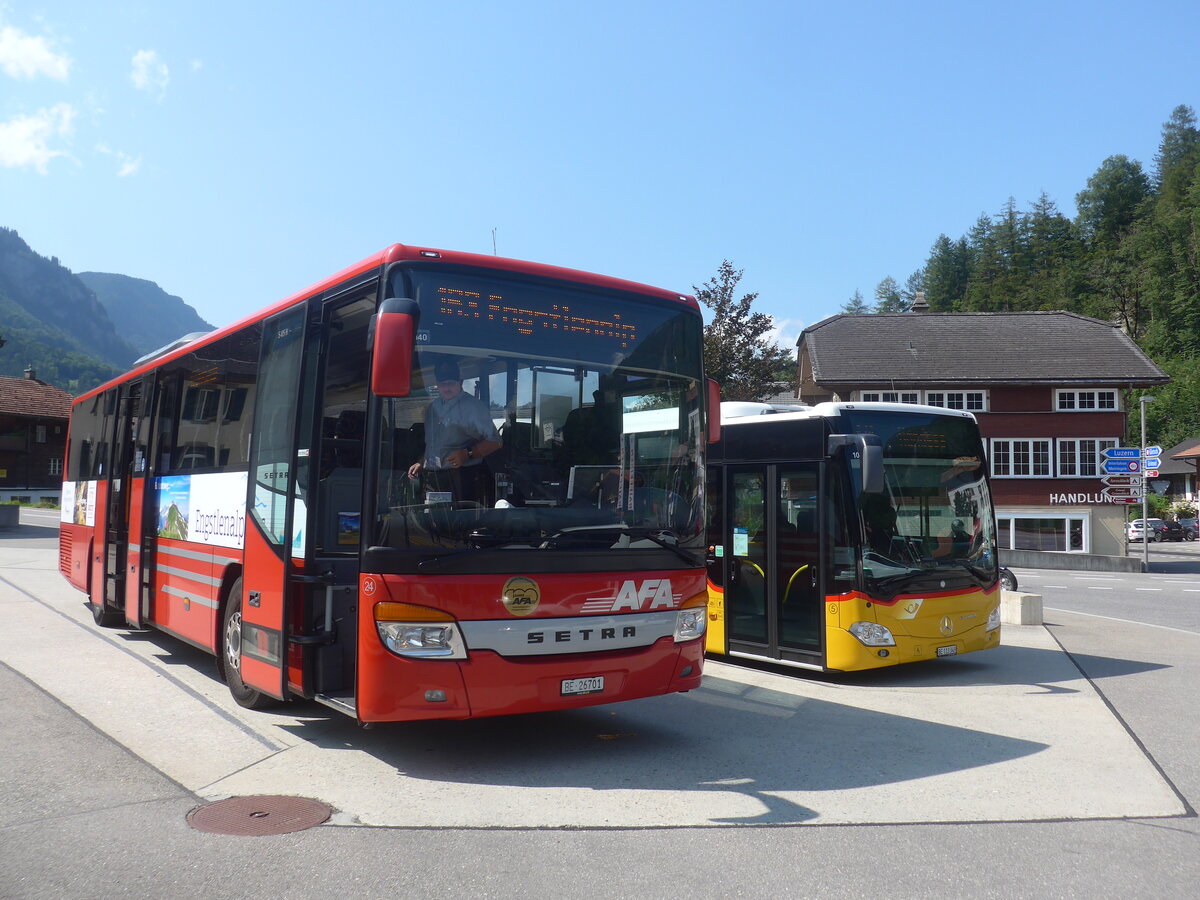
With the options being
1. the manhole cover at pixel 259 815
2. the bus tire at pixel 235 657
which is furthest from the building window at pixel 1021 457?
the manhole cover at pixel 259 815

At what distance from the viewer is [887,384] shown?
49188mm

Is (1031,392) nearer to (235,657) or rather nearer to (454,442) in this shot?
(235,657)

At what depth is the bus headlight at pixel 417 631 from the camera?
602cm

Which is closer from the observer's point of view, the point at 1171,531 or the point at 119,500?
the point at 119,500

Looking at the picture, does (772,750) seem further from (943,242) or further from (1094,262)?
(943,242)

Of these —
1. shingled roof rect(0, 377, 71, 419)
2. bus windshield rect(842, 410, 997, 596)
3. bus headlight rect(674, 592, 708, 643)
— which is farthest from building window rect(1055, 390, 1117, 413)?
shingled roof rect(0, 377, 71, 419)

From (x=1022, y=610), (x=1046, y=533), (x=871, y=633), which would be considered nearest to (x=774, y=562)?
(x=871, y=633)

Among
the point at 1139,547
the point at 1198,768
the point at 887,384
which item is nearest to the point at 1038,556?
the point at 887,384

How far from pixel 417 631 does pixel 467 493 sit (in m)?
0.85

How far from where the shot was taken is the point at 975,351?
165ft

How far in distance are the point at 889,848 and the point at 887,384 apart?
46.0 meters

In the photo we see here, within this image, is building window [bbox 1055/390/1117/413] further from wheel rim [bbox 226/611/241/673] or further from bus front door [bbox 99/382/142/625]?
wheel rim [bbox 226/611/241/673]

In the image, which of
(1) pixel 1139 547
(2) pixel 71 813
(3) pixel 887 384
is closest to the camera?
(2) pixel 71 813

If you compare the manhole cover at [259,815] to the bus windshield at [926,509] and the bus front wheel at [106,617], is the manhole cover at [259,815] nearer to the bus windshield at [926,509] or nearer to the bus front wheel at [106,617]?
the bus windshield at [926,509]
